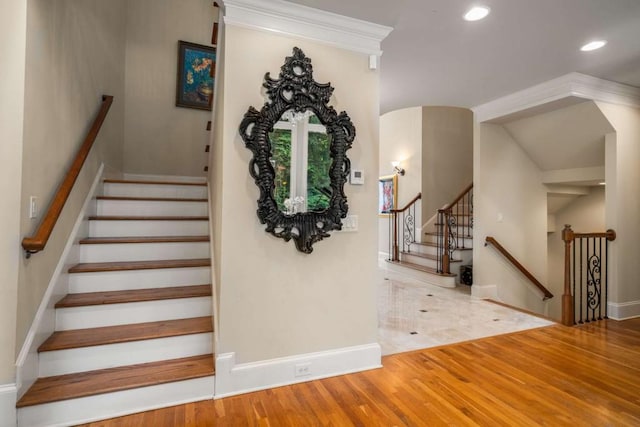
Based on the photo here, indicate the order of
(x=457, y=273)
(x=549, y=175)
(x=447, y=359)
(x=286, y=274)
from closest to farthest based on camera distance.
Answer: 1. (x=286, y=274)
2. (x=447, y=359)
3. (x=549, y=175)
4. (x=457, y=273)

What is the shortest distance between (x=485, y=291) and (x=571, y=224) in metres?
2.83

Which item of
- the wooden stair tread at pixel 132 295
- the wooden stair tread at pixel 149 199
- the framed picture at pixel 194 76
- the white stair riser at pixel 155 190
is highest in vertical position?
the framed picture at pixel 194 76

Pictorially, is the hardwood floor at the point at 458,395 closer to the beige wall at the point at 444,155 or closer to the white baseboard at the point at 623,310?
the white baseboard at the point at 623,310

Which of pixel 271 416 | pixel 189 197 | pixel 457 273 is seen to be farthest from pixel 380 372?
pixel 457 273

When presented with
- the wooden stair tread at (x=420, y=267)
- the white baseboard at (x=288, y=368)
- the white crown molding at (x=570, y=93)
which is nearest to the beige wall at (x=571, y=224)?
the wooden stair tread at (x=420, y=267)

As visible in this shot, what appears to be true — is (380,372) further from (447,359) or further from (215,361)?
(215,361)

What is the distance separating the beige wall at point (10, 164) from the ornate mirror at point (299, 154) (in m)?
1.28

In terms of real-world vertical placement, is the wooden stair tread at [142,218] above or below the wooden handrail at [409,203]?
below

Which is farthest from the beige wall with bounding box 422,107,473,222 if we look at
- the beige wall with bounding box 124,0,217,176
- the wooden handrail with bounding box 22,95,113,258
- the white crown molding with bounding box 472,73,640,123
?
the wooden handrail with bounding box 22,95,113,258

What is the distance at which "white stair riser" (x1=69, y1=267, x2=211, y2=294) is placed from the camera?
261 cm

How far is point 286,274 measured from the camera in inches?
97.3

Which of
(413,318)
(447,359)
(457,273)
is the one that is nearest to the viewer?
(447,359)

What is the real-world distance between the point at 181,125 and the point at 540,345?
5364mm

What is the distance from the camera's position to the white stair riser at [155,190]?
12.0 ft
